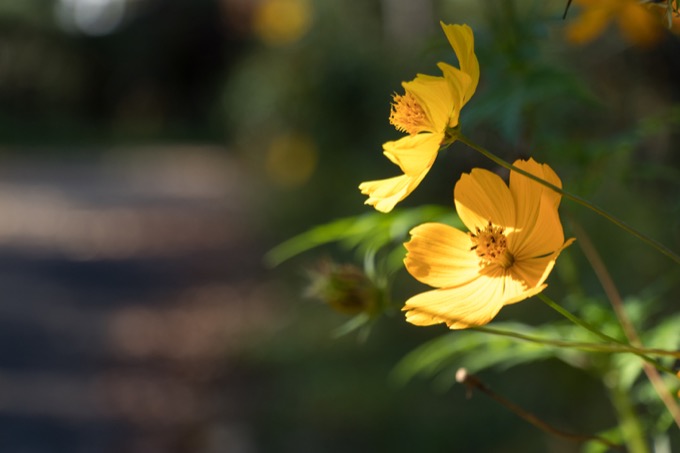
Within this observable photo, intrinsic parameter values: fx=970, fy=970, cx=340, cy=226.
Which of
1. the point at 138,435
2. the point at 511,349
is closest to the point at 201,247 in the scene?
the point at 138,435

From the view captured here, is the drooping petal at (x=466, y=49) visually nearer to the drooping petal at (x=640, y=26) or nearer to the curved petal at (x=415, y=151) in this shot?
the curved petal at (x=415, y=151)

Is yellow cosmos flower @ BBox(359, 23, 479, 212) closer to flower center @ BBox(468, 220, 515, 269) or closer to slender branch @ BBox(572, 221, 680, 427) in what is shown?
flower center @ BBox(468, 220, 515, 269)

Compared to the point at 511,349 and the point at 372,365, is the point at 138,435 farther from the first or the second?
the point at 511,349

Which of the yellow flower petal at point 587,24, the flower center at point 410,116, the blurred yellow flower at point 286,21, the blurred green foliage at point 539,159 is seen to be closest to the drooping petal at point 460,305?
the flower center at point 410,116

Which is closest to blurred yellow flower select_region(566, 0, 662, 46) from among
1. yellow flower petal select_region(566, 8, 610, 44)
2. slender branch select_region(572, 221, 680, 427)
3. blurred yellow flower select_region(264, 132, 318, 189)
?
yellow flower petal select_region(566, 8, 610, 44)

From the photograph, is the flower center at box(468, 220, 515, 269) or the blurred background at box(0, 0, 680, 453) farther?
the blurred background at box(0, 0, 680, 453)

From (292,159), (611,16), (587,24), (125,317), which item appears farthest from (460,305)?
(292,159)
